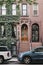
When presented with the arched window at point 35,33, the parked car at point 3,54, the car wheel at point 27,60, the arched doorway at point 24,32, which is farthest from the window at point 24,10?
the car wheel at point 27,60

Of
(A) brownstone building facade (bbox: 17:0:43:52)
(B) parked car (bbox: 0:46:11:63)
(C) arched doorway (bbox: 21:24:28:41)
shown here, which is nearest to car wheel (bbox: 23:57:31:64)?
(B) parked car (bbox: 0:46:11:63)

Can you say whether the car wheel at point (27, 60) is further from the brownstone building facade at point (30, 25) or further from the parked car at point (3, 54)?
the brownstone building facade at point (30, 25)

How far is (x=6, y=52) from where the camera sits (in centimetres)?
2609

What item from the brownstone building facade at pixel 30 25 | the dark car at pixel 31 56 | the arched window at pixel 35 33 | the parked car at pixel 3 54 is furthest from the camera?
the arched window at pixel 35 33

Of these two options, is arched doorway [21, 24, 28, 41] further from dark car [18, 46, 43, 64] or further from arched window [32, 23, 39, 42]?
dark car [18, 46, 43, 64]

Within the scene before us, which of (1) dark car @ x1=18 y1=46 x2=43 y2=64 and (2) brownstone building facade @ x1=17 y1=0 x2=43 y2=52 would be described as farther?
(2) brownstone building facade @ x1=17 y1=0 x2=43 y2=52

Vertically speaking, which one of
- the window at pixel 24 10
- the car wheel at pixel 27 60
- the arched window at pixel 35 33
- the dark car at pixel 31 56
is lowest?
the car wheel at pixel 27 60

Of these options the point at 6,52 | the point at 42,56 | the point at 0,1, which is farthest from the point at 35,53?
the point at 0,1

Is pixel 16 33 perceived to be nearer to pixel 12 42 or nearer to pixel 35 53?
pixel 12 42

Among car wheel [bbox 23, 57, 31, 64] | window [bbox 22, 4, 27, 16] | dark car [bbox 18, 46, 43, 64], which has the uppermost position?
window [bbox 22, 4, 27, 16]

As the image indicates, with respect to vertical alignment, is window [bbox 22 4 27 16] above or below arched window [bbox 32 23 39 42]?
above

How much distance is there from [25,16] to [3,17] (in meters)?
3.00

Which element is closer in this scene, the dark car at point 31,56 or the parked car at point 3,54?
the dark car at point 31,56

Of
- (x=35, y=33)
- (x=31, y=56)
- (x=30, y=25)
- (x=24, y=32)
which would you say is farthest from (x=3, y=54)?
(x=35, y=33)
